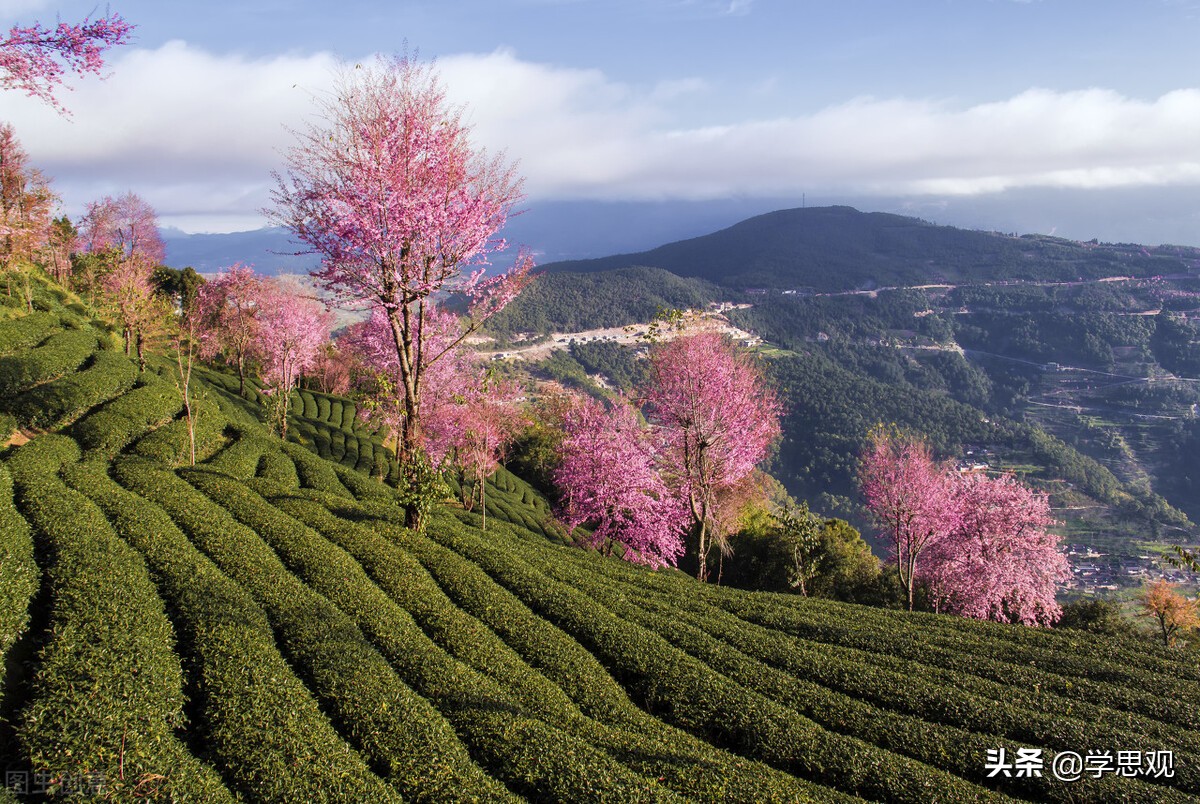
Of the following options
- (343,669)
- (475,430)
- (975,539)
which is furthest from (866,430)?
(343,669)

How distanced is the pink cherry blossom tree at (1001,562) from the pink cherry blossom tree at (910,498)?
1.03m

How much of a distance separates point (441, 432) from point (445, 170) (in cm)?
2034

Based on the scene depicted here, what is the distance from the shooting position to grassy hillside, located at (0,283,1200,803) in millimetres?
7141

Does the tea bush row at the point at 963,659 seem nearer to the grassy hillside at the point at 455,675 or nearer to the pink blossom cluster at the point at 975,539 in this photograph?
the grassy hillside at the point at 455,675

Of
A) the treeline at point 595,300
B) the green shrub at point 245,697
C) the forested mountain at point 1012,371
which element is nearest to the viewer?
the green shrub at point 245,697

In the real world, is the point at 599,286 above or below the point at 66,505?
above

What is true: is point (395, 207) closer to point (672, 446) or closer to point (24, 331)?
point (672, 446)

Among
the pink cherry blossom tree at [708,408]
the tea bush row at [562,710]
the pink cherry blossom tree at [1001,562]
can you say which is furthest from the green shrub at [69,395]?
the pink cherry blossom tree at [1001,562]

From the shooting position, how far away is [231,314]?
2053 inches

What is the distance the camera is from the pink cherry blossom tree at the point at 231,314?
48.3 m

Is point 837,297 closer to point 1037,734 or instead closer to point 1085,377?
point 1085,377

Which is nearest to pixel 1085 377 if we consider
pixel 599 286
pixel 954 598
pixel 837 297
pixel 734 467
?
pixel 837 297

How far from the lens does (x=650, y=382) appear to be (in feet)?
79.7

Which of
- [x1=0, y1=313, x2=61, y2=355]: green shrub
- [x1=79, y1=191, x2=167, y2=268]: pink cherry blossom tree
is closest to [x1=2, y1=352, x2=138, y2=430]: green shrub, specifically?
[x1=0, y1=313, x2=61, y2=355]: green shrub
